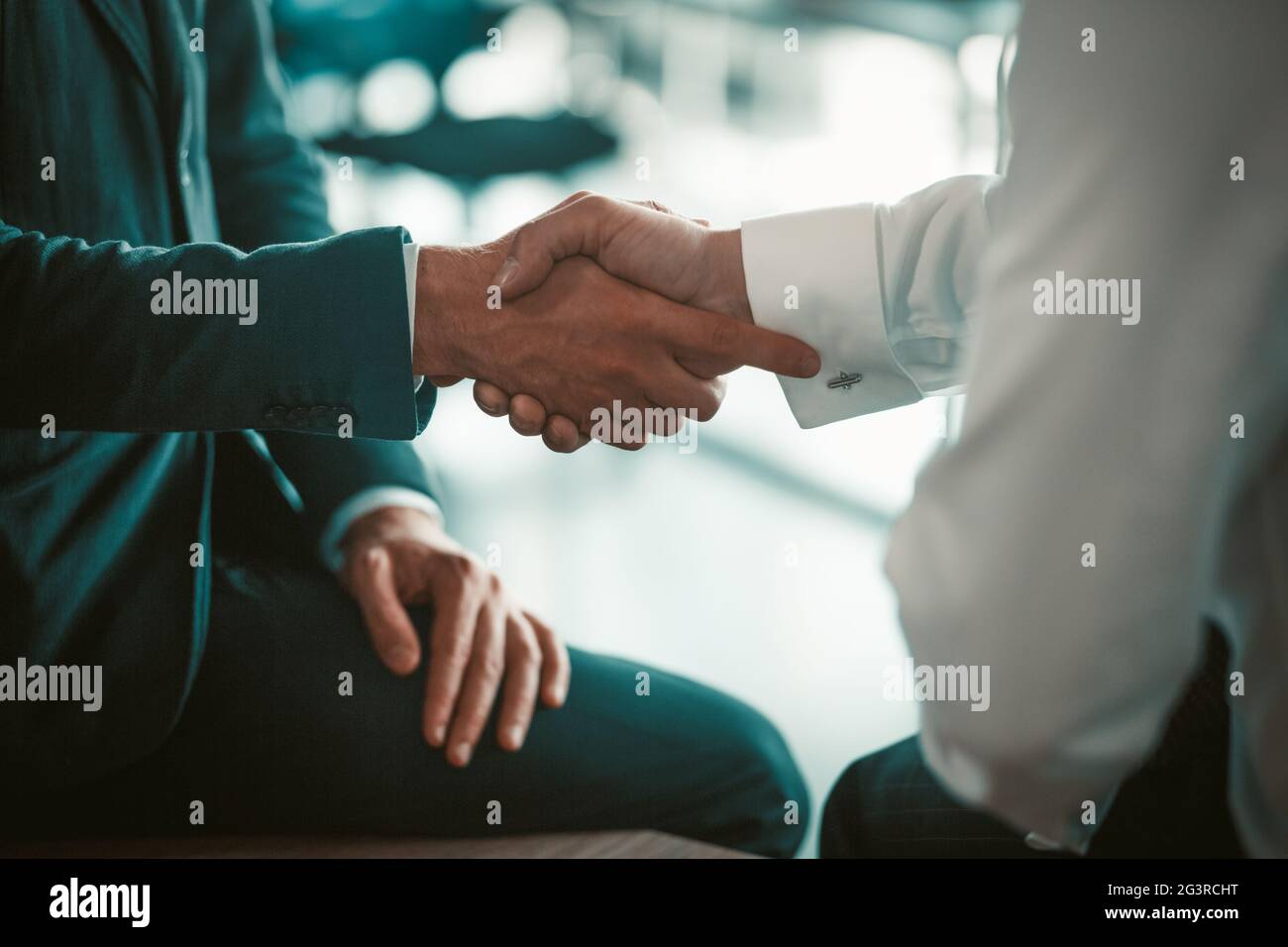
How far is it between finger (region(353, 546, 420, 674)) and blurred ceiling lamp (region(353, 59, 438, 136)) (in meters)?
0.74

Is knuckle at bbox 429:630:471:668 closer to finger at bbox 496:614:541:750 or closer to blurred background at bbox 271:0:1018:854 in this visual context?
finger at bbox 496:614:541:750

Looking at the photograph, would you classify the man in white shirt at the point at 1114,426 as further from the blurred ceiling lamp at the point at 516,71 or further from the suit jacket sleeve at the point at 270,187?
the blurred ceiling lamp at the point at 516,71

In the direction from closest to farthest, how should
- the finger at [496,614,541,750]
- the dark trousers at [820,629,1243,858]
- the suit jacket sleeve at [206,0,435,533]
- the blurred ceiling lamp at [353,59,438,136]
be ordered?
1. the dark trousers at [820,629,1243,858]
2. the finger at [496,614,541,750]
3. the suit jacket sleeve at [206,0,435,533]
4. the blurred ceiling lamp at [353,59,438,136]

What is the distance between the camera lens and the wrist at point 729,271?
0.80m

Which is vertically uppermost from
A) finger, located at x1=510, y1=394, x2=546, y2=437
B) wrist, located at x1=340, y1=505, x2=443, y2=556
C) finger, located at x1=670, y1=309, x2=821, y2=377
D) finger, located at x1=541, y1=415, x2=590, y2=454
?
finger, located at x1=670, y1=309, x2=821, y2=377

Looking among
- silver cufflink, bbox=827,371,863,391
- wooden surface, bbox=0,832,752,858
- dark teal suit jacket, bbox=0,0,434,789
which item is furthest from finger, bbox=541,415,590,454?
wooden surface, bbox=0,832,752,858

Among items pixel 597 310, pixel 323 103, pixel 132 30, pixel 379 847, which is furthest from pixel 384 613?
pixel 323 103

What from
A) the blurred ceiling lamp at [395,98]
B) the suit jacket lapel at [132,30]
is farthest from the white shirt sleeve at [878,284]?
the blurred ceiling lamp at [395,98]

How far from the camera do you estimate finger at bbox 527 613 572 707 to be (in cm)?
85
